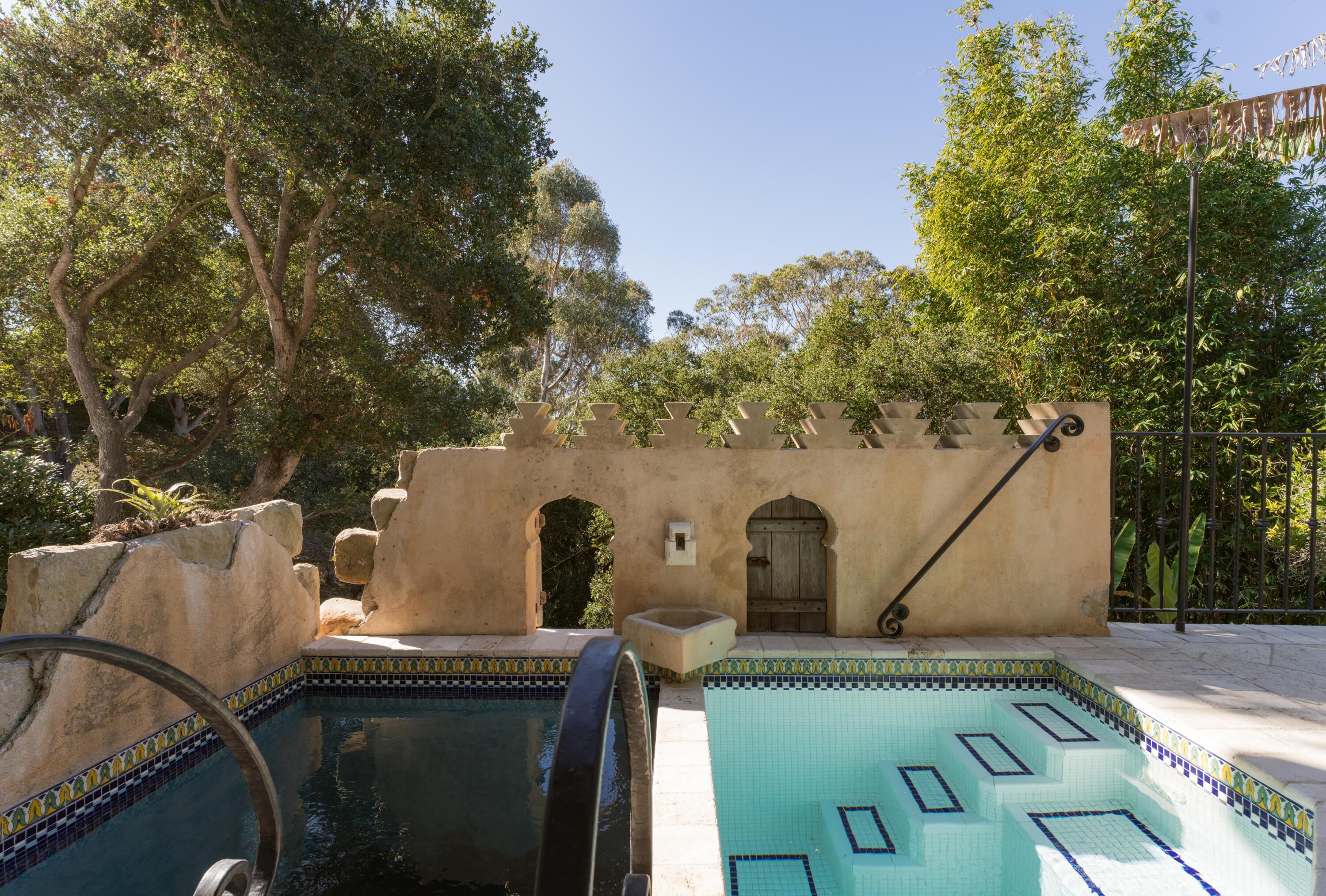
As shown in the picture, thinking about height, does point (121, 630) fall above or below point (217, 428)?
below

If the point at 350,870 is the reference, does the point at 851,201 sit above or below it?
above

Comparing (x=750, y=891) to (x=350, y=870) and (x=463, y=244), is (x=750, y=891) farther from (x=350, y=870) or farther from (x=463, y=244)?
(x=463, y=244)

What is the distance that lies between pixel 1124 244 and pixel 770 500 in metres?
8.96

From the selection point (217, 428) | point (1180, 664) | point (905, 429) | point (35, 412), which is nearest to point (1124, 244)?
point (905, 429)

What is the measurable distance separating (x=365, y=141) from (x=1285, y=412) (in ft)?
47.3

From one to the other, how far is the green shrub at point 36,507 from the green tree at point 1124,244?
12665mm

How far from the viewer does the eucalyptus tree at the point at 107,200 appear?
963cm

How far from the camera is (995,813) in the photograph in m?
4.08

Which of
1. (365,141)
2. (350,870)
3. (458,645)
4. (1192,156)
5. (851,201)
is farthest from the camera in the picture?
(851,201)

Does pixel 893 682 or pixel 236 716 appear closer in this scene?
pixel 236 716

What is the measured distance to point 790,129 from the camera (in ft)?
62.2

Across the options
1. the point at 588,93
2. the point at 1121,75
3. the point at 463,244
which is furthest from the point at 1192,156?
the point at 588,93

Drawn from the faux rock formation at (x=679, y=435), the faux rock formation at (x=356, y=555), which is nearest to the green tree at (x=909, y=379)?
the faux rock formation at (x=679, y=435)

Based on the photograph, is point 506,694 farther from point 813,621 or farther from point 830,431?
point 830,431
